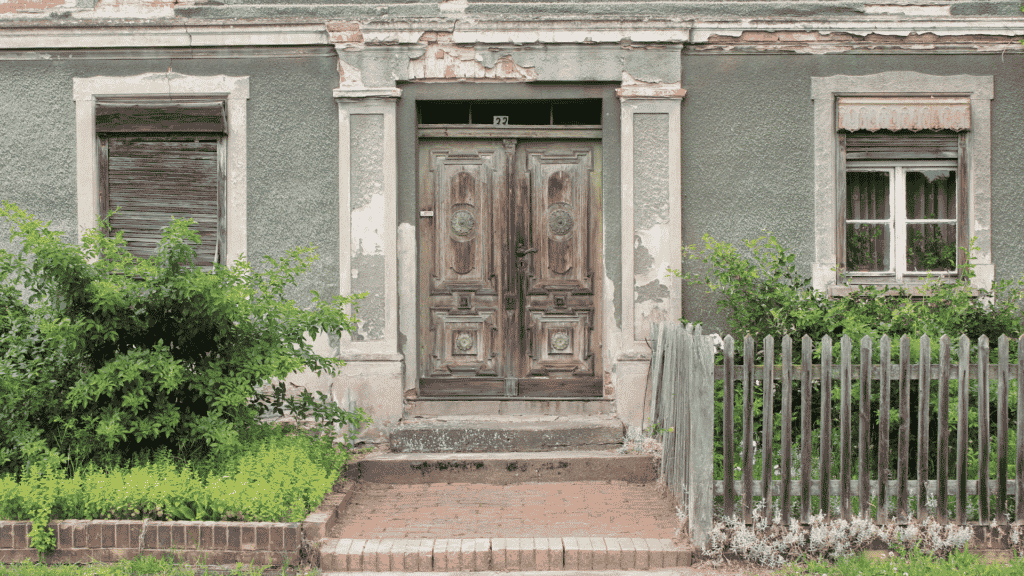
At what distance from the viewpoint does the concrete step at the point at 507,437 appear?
20.3 feet

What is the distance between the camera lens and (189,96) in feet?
22.6

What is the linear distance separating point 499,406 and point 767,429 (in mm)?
3013

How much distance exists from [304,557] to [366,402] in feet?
7.89

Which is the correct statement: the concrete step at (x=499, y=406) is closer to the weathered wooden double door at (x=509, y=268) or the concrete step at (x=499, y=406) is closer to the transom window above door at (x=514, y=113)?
the weathered wooden double door at (x=509, y=268)

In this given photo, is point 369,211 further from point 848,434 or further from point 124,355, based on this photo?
point 848,434

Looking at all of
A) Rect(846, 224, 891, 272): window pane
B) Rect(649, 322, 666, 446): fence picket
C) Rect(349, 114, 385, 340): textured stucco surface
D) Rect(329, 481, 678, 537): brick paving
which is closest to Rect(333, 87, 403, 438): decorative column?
Rect(349, 114, 385, 340): textured stucco surface

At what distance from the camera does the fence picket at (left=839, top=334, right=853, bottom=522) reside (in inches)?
170

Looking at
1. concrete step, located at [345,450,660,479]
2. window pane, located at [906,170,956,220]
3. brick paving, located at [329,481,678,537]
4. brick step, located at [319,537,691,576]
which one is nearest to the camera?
brick step, located at [319,537,691,576]

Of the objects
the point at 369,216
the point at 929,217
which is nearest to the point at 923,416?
the point at 929,217

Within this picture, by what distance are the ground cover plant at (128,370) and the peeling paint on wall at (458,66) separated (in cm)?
269

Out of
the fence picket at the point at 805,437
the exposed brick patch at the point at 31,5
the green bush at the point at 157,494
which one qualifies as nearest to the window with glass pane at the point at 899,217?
the fence picket at the point at 805,437

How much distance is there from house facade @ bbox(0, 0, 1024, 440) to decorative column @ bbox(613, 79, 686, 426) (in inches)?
0.9

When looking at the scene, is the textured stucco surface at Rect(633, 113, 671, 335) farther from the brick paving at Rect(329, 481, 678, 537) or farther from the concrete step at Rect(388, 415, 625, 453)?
the brick paving at Rect(329, 481, 678, 537)

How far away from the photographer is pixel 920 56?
684cm
